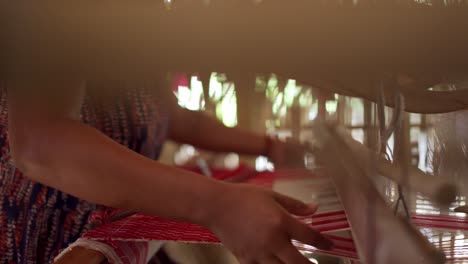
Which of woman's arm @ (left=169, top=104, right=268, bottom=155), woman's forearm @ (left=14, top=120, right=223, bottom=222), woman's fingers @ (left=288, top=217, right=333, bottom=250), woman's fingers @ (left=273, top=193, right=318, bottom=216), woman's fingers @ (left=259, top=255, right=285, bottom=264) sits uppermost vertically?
woman's arm @ (left=169, top=104, right=268, bottom=155)

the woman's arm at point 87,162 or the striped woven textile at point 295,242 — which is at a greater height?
the woman's arm at point 87,162

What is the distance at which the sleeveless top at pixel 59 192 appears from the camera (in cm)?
27

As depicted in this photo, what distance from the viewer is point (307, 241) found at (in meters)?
0.27

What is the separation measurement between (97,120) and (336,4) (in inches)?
5.4

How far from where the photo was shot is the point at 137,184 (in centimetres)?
26

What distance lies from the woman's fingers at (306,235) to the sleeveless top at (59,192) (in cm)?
8

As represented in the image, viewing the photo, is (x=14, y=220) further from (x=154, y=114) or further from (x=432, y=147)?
(x=432, y=147)

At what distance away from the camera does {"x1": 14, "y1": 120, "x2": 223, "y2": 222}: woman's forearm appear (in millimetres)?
258

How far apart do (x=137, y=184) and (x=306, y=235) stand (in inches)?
3.6

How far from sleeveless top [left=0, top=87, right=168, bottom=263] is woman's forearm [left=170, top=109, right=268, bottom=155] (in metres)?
0.01

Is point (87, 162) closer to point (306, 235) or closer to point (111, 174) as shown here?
point (111, 174)

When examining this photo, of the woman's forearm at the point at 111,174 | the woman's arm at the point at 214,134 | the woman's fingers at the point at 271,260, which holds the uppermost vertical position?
the woman's arm at the point at 214,134

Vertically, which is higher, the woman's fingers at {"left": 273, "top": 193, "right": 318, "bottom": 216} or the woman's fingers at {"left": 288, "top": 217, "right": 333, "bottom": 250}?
the woman's fingers at {"left": 273, "top": 193, "right": 318, "bottom": 216}

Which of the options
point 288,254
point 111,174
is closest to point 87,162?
point 111,174
